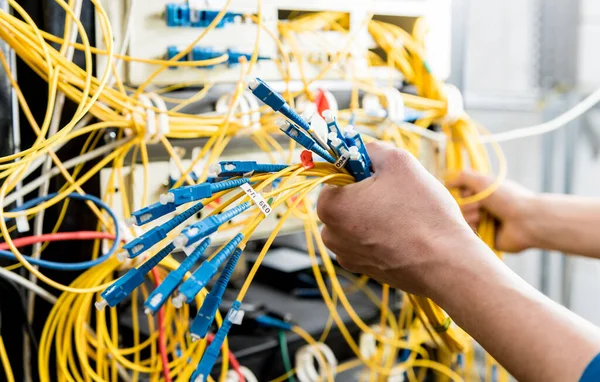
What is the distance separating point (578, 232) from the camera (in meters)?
1.04

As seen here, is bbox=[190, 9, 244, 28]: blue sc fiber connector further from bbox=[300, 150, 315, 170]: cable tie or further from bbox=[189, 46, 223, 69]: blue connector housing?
bbox=[300, 150, 315, 170]: cable tie

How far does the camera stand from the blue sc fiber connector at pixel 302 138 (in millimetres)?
593

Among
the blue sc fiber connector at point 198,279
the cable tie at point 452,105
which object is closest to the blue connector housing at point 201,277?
the blue sc fiber connector at point 198,279

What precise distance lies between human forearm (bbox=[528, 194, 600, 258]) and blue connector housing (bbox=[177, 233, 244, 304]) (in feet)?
2.31

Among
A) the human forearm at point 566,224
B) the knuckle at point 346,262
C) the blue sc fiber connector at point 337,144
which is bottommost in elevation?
the human forearm at point 566,224

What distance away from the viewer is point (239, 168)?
2.00ft

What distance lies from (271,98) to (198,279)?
17cm

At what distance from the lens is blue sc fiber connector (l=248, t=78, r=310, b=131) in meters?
0.54

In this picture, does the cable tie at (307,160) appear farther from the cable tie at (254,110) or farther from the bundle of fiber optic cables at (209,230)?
the cable tie at (254,110)

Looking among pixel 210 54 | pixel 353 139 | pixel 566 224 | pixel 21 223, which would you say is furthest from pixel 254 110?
pixel 566 224

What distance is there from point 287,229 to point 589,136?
892 mm

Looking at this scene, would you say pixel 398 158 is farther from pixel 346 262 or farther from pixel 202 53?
pixel 202 53

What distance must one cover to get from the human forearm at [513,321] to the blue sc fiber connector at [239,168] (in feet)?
0.69

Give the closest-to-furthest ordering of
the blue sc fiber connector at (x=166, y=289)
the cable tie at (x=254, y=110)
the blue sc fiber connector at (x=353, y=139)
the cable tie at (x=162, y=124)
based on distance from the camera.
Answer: the blue sc fiber connector at (x=166, y=289) → the blue sc fiber connector at (x=353, y=139) → the cable tie at (x=162, y=124) → the cable tie at (x=254, y=110)
